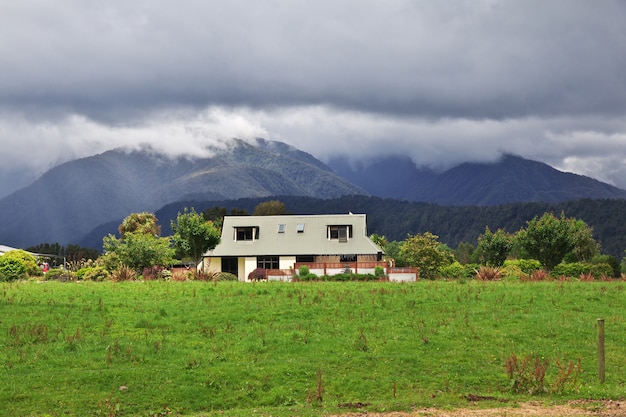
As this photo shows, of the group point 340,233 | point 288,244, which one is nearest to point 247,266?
point 288,244

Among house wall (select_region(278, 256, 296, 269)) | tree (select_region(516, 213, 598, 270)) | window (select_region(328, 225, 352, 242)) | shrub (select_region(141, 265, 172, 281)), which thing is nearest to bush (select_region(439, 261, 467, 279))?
tree (select_region(516, 213, 598, 270))

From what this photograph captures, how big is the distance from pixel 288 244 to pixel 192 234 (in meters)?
12.8

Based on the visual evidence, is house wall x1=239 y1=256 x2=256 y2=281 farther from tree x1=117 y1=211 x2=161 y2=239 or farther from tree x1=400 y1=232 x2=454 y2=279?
tree x1=117 y1=211 x2=161 y2=239

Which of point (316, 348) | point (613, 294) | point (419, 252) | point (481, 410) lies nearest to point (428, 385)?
point (481, 410)

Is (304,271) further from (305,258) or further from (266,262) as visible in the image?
(266,262)

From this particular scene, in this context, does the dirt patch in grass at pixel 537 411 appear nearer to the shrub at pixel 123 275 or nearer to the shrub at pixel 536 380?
the shrub at pixel 536 380

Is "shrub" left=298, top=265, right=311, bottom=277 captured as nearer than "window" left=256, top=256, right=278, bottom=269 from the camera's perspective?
Yes

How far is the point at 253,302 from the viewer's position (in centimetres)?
2875

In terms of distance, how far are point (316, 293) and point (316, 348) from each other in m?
10.3

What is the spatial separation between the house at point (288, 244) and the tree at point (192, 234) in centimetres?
583

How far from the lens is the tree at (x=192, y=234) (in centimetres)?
6147

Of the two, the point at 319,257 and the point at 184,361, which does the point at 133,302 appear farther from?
the point at 319,257

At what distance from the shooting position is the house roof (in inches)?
2744

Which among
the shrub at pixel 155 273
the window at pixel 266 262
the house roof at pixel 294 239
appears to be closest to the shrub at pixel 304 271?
the shrub at pixel 155 273
